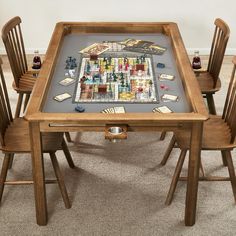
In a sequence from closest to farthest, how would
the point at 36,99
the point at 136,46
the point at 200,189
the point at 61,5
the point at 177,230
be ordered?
the point at 36,99
the point at 177,230
the point at 200,189
the point at 136,46
the point at 61,5

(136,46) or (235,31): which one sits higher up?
(136,46)

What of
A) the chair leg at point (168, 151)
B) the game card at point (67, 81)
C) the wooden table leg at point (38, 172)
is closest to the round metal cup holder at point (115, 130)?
the wooden table leg at point (38, 172)

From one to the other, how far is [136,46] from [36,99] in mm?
1162

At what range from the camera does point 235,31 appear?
507 centimetres

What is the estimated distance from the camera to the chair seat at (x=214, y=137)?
103 inches

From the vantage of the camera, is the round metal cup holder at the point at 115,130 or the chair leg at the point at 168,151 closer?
the round metal cup holder at the point at 115,130

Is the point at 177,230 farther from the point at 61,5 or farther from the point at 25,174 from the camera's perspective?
the point at 61,5

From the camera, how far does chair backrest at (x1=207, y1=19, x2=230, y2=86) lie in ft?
10.5

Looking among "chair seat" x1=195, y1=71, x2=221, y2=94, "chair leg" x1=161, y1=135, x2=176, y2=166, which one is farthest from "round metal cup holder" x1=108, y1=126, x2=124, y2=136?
"chair seat" x1=195, y1=71, x2=221, y2=94

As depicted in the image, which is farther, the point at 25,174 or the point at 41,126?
the point at 25,174

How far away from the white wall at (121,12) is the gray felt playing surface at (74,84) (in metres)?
1.44

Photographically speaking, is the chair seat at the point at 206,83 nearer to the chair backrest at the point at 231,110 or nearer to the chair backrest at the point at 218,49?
the chair backrest at the point at 218,49

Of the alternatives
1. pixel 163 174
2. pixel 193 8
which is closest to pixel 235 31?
pixel 193 8

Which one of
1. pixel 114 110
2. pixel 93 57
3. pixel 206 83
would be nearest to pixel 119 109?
pixel 114 110
